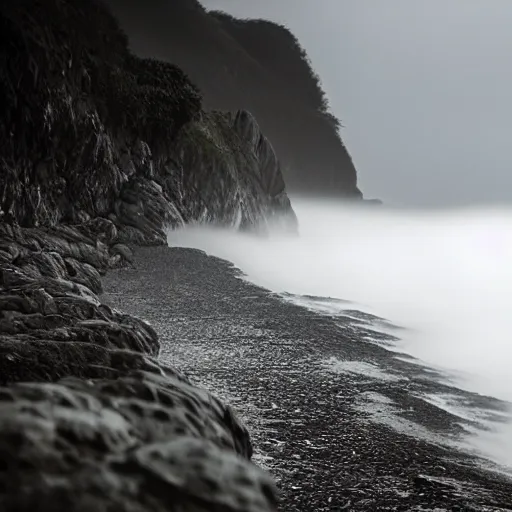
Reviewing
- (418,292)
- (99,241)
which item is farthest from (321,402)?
(418,292)

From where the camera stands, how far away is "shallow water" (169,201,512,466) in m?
13.4

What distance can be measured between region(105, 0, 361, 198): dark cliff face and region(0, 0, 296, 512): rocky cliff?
39826 millimetres

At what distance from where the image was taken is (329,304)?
63.4 feet

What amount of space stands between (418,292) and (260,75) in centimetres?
8949

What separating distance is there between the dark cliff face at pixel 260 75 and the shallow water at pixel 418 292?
1903 inches

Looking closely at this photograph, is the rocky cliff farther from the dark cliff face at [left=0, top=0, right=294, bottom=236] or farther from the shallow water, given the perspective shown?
the shallow water

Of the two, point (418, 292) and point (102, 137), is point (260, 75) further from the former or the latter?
point (418, 292)

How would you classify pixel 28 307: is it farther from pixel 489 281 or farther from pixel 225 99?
pixel 225 99

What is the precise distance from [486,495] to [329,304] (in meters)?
13.0

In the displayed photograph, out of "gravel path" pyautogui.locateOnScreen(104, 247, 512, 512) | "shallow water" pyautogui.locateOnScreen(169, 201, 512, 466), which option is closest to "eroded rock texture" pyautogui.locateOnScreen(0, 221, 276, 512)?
"gravel path" pyautogui.locateOnScreen(104, 247, 512, 512)

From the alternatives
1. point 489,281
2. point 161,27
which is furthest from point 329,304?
point 161,27

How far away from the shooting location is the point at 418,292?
27.2 meters

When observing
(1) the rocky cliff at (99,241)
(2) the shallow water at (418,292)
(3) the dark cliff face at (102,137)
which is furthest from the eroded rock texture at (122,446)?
(3) the dark cliff face at (102,137)

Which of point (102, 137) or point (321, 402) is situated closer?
point (321, 402)
